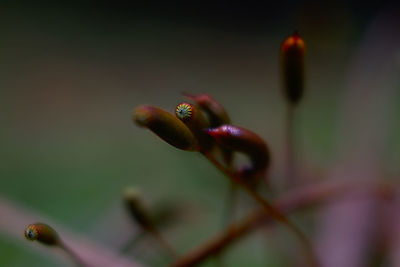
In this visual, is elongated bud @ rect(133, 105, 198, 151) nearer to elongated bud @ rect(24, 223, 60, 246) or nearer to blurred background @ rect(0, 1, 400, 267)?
elongated bud @ rect(24, 223, 60, 246)

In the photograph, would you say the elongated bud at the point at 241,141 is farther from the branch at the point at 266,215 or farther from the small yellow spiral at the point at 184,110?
the branch at the point at 266,215

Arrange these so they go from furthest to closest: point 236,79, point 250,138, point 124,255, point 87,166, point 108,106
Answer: point 236,79 < point 108,106 < point 87,166 < point 124,255 < point 250,138

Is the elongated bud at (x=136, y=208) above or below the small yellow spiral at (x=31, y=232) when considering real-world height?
below

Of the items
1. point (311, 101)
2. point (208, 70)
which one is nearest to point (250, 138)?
point (311, 101)

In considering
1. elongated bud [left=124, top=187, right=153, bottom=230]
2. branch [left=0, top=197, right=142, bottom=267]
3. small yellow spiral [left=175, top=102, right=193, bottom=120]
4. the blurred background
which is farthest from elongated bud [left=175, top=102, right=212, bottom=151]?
the blurred background

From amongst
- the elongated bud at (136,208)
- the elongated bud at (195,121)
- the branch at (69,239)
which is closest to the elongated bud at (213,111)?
the elongated bud at (195,121)

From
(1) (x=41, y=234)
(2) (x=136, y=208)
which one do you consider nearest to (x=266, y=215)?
(2) (x=136, y=208)

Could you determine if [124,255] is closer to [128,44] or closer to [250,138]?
[250,138]
